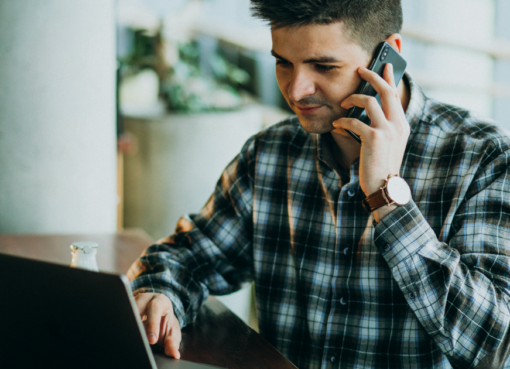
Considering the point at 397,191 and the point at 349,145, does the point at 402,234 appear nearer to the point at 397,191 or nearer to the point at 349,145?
the point at 397,191

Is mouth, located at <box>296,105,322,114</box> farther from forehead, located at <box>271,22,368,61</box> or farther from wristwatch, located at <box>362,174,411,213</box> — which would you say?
wristwatch, located at <box>362,174,411,213</box>

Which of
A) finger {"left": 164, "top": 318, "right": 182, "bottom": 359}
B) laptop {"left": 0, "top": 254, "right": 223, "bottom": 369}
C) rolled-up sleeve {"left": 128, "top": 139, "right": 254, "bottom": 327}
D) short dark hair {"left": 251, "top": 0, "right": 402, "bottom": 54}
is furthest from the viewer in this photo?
rolled-up sleeve {"left": 128, "top": 139, "right": 254, "bottom": 327}

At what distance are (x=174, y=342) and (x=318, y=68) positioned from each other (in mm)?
587

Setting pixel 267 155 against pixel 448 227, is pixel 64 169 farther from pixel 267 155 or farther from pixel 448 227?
pixel 448 227

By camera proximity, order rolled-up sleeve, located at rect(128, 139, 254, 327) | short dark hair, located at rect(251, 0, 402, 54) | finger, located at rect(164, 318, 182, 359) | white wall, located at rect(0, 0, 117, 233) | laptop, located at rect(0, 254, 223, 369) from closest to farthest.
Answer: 1. laptop, located at rect(0, 254, 223, 369)
2. finger, located at rect(164, 318, 182, 359)
3. short dark hair, located at rect(251, 0, 402, 54)
4. rolled-up sleeve, located at rect(128, 139, 254, 327)
5. white wall, located at rect(0, 0, 117, 233)

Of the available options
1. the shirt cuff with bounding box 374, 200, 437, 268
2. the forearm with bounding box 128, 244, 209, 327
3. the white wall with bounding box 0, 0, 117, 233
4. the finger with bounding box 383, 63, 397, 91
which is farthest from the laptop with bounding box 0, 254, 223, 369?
the white wall with bounding box 0, 0, 117, 233

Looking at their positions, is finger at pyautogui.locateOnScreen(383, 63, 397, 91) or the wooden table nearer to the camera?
the wooden table

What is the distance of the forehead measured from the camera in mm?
946

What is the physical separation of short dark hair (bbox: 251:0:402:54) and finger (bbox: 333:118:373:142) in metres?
0.16

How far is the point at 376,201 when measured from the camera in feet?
→ 2.92

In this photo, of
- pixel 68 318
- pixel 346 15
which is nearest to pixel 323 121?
pixel 346 15

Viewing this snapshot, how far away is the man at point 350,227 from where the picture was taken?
2.83 feet

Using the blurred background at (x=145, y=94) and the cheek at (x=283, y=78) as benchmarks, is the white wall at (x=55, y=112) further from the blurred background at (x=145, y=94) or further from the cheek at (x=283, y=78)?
the cheek at (x=283, y=78)

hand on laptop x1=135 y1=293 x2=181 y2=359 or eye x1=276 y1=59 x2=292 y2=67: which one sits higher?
eye x1=276 y1=59 x2=292 y2=67
